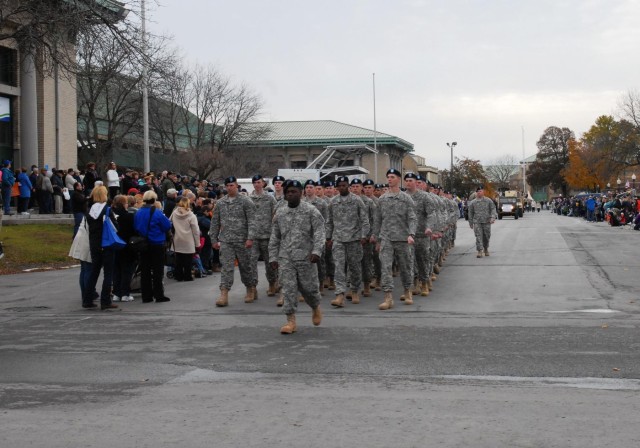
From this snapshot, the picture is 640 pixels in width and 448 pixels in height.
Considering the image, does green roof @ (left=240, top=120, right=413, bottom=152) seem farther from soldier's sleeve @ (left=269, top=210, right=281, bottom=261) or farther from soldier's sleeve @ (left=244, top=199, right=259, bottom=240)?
soldier's sleeve @ (left=269, top=210, right=281, bottom=261)

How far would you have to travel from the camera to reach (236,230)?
1369 centimetres

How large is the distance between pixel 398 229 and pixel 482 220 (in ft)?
32.8

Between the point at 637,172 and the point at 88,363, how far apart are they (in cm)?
10763

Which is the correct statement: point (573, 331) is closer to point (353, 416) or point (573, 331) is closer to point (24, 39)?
point (353, 416)

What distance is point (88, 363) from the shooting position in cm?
865

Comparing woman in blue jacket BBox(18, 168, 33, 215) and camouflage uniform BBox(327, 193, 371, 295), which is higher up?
woman in blue jacket BBox(18, 168, 33, 215)

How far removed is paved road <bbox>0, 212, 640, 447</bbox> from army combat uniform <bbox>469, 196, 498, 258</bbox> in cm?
788

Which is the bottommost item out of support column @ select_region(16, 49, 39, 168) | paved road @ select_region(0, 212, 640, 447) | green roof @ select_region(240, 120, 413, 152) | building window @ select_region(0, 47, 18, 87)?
paved road @ select_region(0, 212, 640, 447)

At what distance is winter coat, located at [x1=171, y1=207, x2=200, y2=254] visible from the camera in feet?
54.1

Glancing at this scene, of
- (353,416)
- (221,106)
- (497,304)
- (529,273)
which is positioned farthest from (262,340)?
(221,106)

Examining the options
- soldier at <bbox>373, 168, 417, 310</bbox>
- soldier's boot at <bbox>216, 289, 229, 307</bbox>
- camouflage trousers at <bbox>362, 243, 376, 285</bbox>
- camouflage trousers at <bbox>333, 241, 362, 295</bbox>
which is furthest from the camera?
camouflage trousers at <bbox>362, 243, 376, 285</bbox>

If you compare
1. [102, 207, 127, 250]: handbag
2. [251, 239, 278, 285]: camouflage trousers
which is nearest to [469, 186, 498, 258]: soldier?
[251, 239, 278, 285]: camouflage trousers

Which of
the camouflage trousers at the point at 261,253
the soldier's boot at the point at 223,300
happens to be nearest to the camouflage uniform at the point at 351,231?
the camouflage trousers at the point at 261,253

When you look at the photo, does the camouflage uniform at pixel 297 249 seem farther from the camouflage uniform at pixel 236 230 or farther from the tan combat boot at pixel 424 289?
the tan combat boot at pixel 424 289
